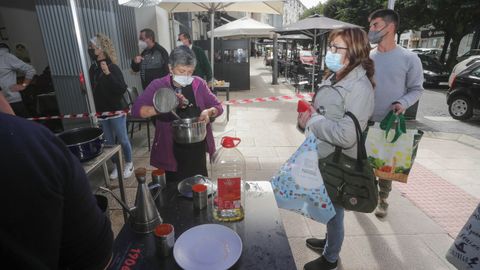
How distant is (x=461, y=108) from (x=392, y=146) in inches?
273

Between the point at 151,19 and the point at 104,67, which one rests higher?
the point at 151,19

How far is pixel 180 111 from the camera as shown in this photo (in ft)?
8.16

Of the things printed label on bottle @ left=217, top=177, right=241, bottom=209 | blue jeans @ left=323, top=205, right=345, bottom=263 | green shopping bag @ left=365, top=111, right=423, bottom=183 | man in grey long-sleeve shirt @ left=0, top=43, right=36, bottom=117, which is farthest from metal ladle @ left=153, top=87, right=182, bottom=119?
man in grey long-sleeve shirt @ left=0, top=43, right=36, bottom=117

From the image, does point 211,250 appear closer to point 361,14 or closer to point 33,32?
point 33,32

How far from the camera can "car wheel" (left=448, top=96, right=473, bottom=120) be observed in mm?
7418

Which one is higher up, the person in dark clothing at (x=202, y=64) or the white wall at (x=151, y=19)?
the white wall at (x=151, y=19)

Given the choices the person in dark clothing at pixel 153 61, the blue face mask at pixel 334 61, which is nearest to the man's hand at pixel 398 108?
the blue face mask at pixel 334 61

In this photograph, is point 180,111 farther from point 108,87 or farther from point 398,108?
point 398,108

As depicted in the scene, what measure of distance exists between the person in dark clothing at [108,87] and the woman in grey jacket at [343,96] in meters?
2.96

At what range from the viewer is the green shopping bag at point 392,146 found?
255 centimetres

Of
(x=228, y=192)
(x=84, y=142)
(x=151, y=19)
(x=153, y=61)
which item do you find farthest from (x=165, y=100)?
(x=151, y=19)

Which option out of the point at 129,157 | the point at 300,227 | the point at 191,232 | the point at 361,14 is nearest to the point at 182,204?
the point at 191,232

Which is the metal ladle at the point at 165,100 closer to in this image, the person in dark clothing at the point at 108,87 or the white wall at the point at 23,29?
the person in dark clothing at the point at 108,87

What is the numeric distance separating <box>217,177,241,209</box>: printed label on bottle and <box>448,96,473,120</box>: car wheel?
8659 mm
